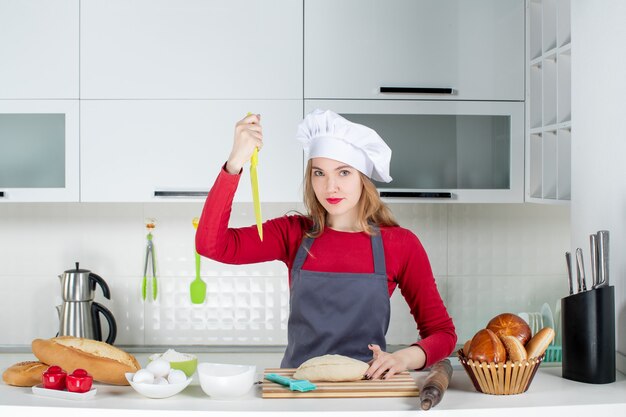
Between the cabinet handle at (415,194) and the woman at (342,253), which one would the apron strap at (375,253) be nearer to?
the woman at (342,253)

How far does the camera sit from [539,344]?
4.62 ft

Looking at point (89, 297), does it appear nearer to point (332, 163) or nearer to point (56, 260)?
point (56, 260)

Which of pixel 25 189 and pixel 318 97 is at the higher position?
pixel 318 97

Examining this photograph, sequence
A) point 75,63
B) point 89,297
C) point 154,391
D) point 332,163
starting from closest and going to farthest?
point 154,391
point 332,163
point 75,63
point 89,297

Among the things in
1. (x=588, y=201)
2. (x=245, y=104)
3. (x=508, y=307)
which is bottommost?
(x=508, y=307)

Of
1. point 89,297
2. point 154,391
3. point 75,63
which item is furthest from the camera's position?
point 89,297

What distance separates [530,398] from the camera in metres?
1.38

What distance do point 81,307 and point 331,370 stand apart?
149cm

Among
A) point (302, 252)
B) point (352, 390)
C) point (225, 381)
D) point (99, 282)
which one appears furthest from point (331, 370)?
point (99, 282)

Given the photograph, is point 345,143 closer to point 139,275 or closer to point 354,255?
point 354,255

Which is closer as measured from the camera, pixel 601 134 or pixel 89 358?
pixel 89 358

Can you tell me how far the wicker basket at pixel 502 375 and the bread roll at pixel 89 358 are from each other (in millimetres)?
620

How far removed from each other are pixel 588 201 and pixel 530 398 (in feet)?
2.04

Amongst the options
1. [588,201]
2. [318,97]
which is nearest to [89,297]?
[318,97]
